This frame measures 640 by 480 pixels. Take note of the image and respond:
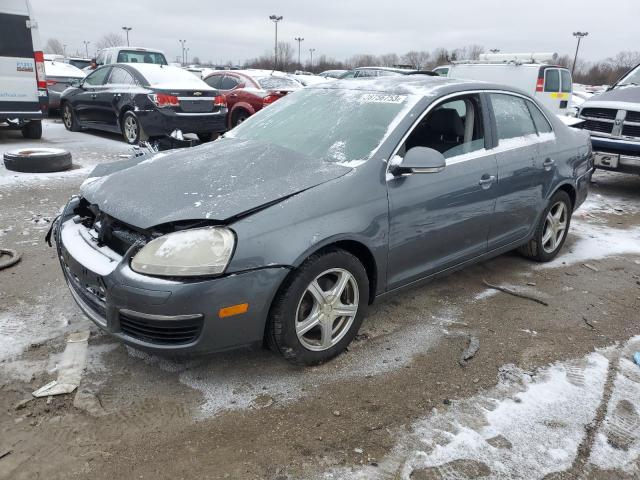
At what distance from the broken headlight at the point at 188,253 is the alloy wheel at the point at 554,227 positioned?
132 inches

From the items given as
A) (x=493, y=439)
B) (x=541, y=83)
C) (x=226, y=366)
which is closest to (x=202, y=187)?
(x=226, y=366)

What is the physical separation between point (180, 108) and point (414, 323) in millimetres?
7261

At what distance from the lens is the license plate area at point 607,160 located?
7.70m

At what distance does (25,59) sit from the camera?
30.6ft

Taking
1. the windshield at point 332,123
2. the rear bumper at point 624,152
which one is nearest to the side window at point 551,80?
the rear bumper at point 624,152

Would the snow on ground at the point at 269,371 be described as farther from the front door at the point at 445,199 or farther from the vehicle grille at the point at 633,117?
the vehicle grille at the point at 633,117

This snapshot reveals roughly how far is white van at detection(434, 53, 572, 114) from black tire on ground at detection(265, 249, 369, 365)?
1292 cm

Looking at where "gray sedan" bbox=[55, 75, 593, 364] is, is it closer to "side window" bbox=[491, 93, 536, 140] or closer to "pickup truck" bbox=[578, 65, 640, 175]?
"side window" bbox=[491, 93, 536, 140]

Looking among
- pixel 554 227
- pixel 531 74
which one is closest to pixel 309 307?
pixel 554 227

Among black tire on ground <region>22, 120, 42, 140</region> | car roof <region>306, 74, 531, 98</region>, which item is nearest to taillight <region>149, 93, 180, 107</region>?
black tire on ground <region>22, 120, 42, 140</region>

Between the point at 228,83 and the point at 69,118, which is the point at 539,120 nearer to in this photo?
the point at 228,83

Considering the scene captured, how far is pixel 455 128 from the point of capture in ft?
13.0

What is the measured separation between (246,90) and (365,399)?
10.3 metres

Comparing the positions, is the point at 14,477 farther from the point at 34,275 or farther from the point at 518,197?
the point at 518,197
